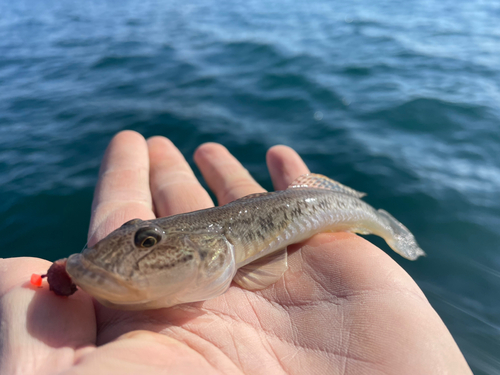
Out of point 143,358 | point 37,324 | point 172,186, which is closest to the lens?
point 143,358

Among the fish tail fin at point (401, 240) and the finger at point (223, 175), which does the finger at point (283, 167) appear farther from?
the fish tail fin at point (401, 240)

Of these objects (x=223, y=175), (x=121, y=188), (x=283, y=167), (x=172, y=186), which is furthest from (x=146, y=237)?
(x=283, y=167)

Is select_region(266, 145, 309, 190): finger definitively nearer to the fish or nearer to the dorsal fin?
the dorsal fin

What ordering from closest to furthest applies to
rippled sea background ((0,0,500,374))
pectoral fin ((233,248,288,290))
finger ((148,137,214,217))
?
pectoral fin ((233,248,288,290))
finger ((148,137,214,217))
rippled sea background ((0,0,500,374))

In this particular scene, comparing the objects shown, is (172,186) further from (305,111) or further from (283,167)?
(305,111)

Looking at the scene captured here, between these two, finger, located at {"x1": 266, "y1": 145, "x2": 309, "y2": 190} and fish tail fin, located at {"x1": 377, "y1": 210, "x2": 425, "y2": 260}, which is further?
finger, located at {"x1": 266, "y1": 145, "x2": 309, "y2": 190}

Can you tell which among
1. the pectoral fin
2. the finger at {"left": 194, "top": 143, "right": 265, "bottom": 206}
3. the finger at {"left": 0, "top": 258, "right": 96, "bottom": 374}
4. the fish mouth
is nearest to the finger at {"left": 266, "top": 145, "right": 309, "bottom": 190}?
the finger at {"left": 194, "top": 143, "right": 265, "bottom": 206}

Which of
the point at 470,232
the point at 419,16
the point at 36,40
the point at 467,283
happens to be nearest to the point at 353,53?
the point at 419,16
